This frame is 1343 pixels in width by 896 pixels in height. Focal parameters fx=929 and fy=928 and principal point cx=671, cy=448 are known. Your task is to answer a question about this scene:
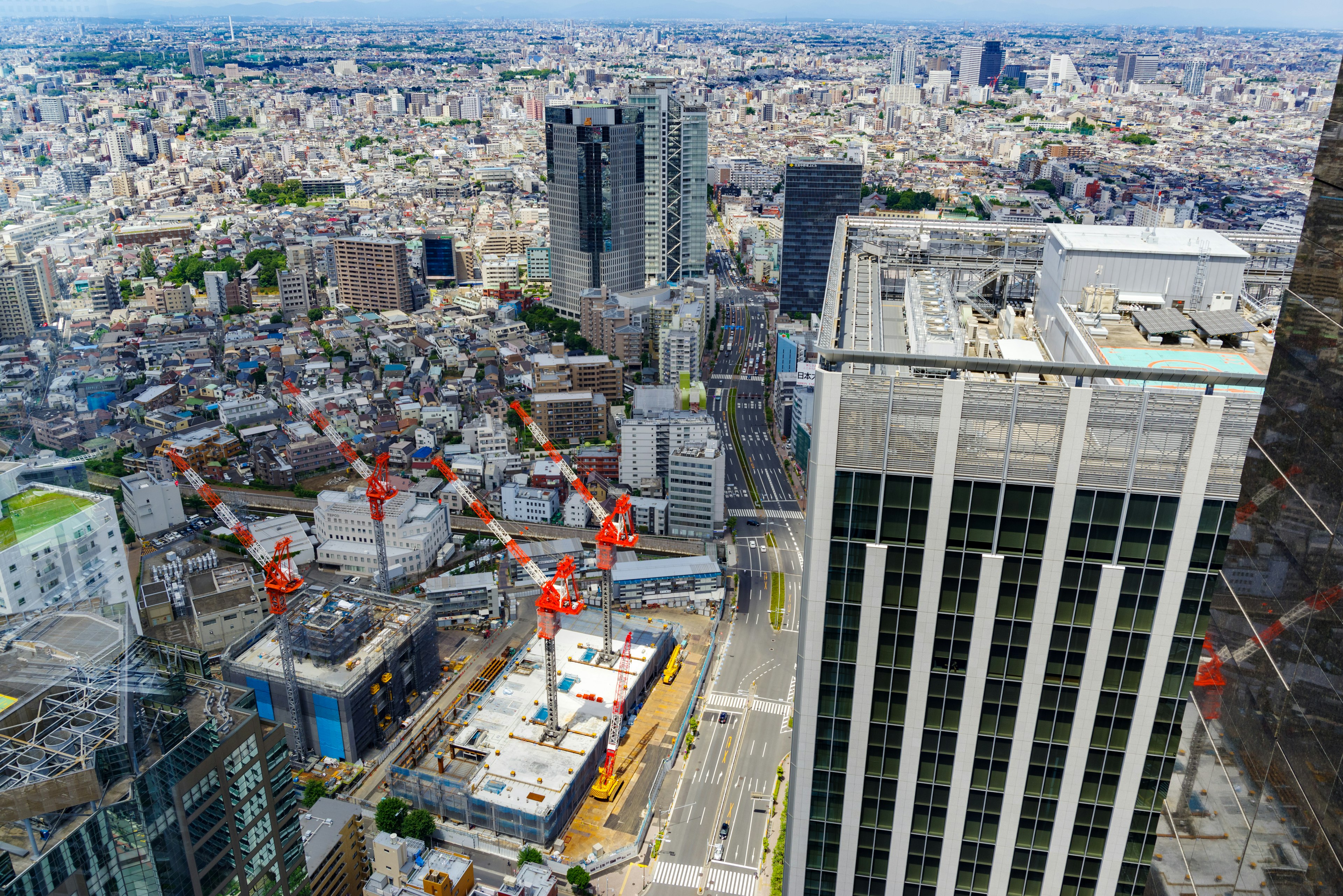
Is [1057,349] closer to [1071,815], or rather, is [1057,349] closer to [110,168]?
[1071,815]

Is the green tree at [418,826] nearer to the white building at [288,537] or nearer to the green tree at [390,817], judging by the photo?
the green tree at [390,817]

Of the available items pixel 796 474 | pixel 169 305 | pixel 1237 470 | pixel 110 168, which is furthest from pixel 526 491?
pixel 110 168

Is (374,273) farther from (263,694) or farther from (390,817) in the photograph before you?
(390,817)

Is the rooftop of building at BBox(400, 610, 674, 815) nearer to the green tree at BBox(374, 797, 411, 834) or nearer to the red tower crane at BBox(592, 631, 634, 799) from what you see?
the red tower crane at BBox(592, 631, 634, 799)

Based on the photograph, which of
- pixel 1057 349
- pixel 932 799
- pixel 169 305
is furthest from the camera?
pixel 169 305

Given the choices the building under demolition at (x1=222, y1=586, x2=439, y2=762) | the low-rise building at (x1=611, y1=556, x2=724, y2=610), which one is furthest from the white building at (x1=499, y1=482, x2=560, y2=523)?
the building under demolition at (x1=222, y1=586, x2=439, y2=762)
